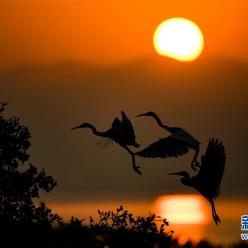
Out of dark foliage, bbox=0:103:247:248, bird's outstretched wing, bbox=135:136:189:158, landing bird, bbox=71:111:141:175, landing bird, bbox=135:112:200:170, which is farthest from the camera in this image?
bird's outstretched wing, bbox=135:136:189:158

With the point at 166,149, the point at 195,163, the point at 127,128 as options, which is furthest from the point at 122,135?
the point at 195,163

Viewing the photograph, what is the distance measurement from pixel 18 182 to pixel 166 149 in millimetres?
4688

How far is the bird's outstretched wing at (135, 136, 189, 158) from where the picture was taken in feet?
96.8

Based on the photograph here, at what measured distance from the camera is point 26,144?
100ft

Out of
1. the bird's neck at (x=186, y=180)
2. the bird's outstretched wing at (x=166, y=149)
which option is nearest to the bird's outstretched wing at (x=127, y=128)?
the bird's outstretched wing at (x=166, y=149)

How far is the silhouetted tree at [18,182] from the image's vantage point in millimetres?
28859

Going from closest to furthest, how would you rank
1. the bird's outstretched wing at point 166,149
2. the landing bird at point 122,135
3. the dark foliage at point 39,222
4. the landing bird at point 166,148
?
1. the dark foliage at point 39,222
2. the landing bird at point 122,135
3. the landing bird at point 166,148
4. the bird's outstretched wing at point 166,149

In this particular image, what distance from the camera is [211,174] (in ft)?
86.9

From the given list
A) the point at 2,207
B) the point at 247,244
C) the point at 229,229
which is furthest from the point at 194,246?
the point at 229,229

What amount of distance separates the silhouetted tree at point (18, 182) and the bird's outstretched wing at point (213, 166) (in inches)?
195

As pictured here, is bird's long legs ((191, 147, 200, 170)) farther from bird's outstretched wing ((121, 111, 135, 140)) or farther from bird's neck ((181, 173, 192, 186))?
bird's outstretched wing ((121, 111, 135, 140))

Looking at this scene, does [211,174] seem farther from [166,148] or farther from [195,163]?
[166,148]

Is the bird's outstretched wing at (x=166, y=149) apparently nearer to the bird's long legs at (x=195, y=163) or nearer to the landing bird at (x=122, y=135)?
the landing bird at (x=122, y=135)

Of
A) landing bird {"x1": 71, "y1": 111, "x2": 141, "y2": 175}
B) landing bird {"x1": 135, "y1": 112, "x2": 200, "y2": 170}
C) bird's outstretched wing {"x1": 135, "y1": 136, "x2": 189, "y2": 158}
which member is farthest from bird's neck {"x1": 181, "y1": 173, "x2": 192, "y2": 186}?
bird's outstretched wing {"x1": 135, "y1": 136, "x2": 189, "y2": 158}
